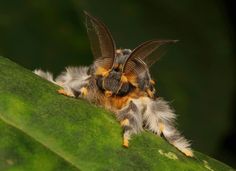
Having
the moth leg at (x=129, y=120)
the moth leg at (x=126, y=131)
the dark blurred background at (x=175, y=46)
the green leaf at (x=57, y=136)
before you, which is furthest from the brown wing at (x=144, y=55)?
the dark blurred background at (x=175, y=46)

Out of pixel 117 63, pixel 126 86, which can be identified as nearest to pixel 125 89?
pixel 126 86

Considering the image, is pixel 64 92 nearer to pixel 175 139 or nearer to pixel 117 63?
pixel 117 63

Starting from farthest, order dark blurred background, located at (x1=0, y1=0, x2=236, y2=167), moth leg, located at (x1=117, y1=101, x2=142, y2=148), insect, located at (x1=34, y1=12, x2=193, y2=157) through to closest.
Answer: dark blurred background, located at (x1=0, y1=0, x2=236, y2=167) → insect, located at (x1=34, y1=12, x2=193, y2=157) → moth leg, located at (x1=117, y1=101, x2=142, y2=148)

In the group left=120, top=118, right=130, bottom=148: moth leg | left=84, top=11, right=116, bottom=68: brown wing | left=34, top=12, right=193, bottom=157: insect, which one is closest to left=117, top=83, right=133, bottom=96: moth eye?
left=34, top=12, right=193, bottom=157: insect

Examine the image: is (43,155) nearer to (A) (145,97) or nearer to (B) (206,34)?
(A) (145,97)

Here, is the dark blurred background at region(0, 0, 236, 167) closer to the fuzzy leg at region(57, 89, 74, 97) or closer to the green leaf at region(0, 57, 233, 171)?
the fuzzy leg at region(57, 89, 74, 97)
